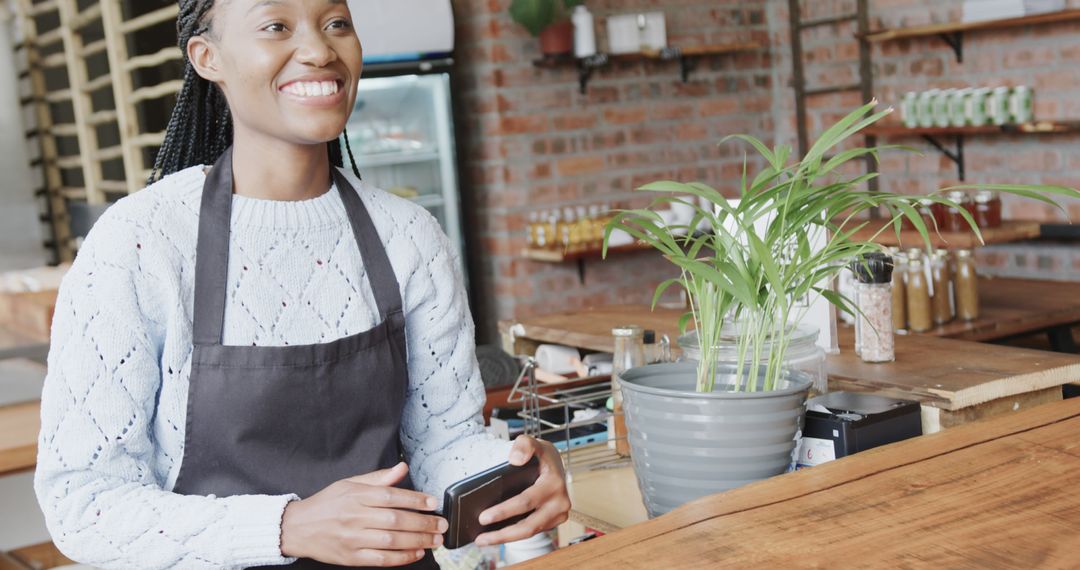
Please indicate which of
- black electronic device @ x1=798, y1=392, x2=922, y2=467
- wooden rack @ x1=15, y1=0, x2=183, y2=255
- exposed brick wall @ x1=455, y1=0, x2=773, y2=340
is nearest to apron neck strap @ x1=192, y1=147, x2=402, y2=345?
black electronic device @ x1=798, y1=392, x2=922, y2=467

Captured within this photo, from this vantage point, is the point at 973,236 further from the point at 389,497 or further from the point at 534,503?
the point at 389,497

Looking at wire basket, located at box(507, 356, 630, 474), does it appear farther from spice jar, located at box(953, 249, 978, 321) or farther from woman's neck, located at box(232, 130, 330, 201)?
spice jar, located at box(953, 249, 978, 321)

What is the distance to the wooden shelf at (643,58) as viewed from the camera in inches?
195

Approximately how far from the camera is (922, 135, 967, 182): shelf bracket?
491 centimetres

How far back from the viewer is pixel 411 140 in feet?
16.1

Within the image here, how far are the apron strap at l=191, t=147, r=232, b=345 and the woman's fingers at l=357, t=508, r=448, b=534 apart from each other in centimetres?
30

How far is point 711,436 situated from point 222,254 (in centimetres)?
64

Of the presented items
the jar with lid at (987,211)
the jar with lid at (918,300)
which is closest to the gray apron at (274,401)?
the jar with lid at (918,300)

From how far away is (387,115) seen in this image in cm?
485

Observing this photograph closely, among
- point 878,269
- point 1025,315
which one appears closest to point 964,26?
point 1025,315

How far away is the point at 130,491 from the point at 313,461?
226 millimetres

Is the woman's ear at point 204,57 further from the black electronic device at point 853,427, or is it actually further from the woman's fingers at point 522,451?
the black electronic device at point 853,427

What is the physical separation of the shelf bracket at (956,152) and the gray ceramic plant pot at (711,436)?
3.65m

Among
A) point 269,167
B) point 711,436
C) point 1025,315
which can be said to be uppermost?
point 269,167
